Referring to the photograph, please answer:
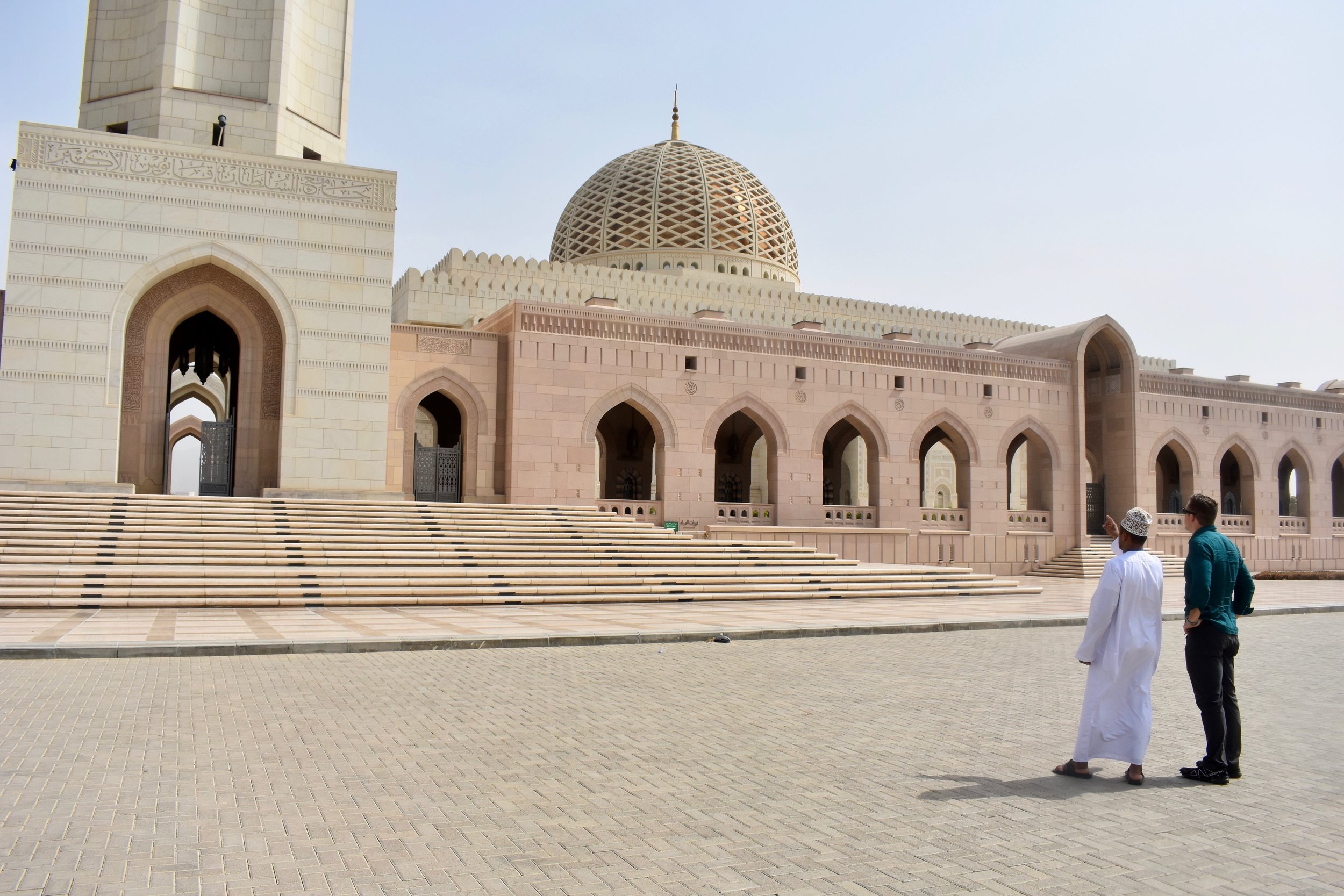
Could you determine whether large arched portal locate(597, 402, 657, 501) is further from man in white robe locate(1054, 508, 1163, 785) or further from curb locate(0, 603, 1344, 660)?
man in white robe locate(1054, 508, 1163, 785)

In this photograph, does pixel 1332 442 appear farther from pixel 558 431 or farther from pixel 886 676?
pixel 886 676

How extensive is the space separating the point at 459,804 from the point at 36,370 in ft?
46.7

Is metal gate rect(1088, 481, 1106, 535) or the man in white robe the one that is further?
metal gate rect(1088, 481, 1106, 535)

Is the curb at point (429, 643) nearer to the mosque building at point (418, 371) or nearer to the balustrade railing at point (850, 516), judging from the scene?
the mosque building at point (418, 371)

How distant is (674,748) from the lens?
508 centimetres

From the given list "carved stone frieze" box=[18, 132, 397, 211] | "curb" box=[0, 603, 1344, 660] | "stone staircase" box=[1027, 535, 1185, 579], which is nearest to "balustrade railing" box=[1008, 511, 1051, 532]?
"stone staircase" box=[1027, 535, 1185, 579]

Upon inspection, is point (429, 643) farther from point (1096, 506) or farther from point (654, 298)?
point (1096, 506)

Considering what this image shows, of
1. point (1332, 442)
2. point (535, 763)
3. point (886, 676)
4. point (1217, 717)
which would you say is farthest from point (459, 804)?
point (1332, 442)

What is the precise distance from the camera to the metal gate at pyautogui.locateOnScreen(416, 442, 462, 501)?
18.1 meters

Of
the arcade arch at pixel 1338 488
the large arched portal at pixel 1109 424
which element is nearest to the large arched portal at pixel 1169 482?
the large arched portal at pixel 1109 424

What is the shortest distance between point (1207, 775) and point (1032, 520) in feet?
62.6

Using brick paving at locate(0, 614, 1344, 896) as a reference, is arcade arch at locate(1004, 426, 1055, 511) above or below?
above

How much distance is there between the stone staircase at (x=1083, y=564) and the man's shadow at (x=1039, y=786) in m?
18.0

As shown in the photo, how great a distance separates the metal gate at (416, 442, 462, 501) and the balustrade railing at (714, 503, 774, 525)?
15.8 feet
